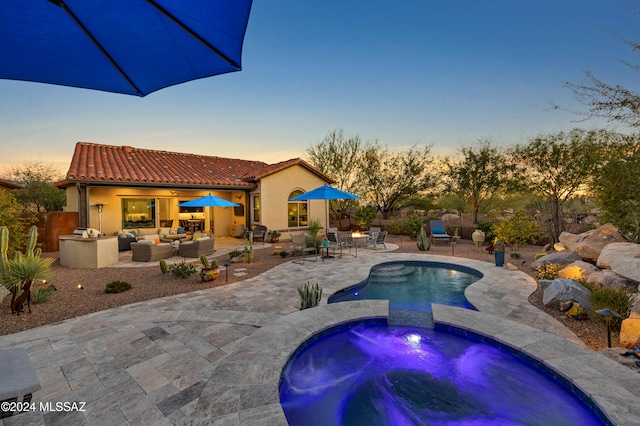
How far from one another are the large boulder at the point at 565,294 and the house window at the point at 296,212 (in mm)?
13144

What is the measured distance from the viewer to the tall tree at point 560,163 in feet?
43.3

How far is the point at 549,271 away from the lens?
7.48 meters

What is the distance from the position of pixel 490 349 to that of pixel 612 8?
10.8m

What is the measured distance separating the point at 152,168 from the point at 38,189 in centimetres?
1604

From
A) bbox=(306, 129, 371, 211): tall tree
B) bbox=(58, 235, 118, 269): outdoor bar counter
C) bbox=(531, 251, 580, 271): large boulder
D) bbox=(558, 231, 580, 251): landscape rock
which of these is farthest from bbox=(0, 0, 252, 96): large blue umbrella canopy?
bbox=(306, 129, 371, 211): tall tree

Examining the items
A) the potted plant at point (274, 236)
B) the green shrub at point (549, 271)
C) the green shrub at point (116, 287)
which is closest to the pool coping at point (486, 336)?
the green shrub at point (549, 271)

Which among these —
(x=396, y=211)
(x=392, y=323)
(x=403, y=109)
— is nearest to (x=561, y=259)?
(x=392, y=323)

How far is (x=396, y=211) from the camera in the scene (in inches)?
920

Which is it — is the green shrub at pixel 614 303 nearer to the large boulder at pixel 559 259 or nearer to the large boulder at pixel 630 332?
the large boulder at pixel 630 332

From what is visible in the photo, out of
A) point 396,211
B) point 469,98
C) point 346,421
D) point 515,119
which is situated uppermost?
point 469,98

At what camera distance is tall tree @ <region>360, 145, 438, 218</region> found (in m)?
22.0

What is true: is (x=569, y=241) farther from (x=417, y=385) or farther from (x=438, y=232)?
(x=417, y=385)

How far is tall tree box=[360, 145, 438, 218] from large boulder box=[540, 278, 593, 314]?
55.6 ft

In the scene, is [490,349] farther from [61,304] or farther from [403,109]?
[403,109]
